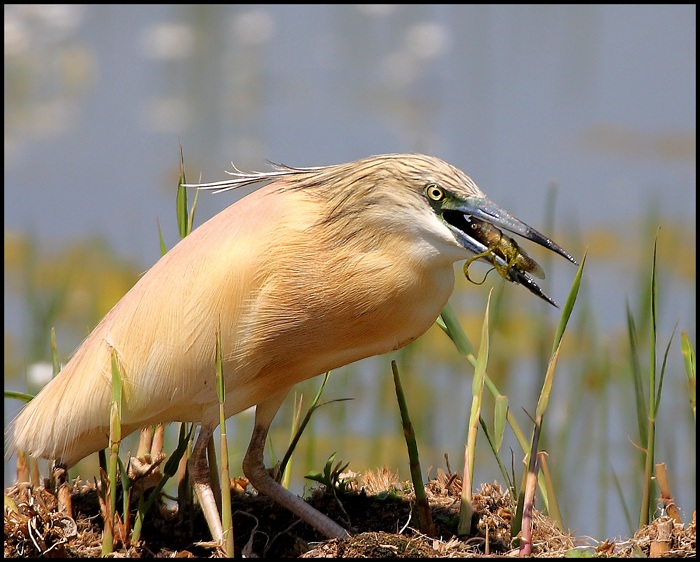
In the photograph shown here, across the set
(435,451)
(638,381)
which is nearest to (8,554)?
(638,381)

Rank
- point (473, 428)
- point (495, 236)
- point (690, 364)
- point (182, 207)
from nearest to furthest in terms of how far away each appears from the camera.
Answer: point (495, 236) → point (690, 364) → point (473, 428) → point (182, 207)

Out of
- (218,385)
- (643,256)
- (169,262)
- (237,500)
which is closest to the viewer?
(218,385)

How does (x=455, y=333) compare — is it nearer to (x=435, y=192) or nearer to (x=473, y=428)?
(x=473, y=428)

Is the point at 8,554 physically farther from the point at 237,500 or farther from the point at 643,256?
the point at 643,256

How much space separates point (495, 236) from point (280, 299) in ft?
1.98

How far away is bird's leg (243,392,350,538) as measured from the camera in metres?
3.13

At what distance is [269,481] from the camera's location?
329cm

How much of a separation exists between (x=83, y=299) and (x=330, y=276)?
3.47m

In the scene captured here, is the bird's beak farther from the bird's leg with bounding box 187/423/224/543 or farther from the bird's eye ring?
the bird's leg with bounding box 187/423/224/543

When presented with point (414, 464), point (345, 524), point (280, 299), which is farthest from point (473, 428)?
point (280, 299)

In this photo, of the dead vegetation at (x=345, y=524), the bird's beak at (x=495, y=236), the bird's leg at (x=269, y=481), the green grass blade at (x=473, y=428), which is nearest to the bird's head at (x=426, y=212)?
the bird's beak at (x=495, y=236)

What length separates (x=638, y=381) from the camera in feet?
11.0

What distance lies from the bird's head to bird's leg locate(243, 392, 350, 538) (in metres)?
0.62

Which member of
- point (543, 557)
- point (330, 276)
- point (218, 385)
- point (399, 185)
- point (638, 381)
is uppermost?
point (399, 185)
